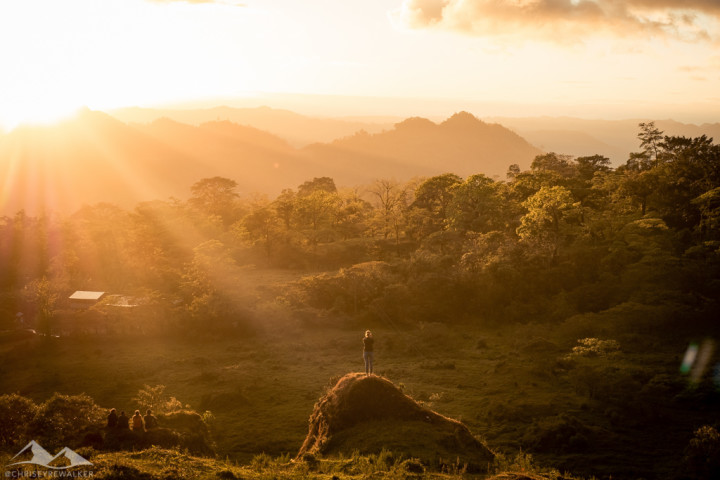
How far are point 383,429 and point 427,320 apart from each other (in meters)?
25.8

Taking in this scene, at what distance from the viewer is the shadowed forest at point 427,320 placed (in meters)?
22.9

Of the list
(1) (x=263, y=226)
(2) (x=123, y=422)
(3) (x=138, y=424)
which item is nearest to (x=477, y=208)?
(1) (x=263, y=226)

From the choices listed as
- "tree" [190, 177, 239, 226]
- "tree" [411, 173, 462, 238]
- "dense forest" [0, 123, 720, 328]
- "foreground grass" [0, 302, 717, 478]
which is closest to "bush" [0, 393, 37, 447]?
"foreground grass" [0, 302, 717, 478]

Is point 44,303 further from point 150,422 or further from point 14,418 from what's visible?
point 150,422

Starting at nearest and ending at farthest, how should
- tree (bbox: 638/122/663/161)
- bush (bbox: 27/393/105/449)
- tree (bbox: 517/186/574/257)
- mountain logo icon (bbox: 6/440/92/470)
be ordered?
mountain logo icon (bbox: 6/440/92/470) < bush (bbox: 27/393/105/449) < tree (bbox: 517/186/574/257) < tree (bbox: 638/122/663/161)

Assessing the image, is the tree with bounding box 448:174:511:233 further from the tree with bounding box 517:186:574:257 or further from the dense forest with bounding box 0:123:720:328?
the tree with bounding box 517:186:574:257

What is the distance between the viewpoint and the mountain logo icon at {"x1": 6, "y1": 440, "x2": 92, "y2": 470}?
563 inches

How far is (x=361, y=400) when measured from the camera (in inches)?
754

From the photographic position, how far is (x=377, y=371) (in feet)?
106

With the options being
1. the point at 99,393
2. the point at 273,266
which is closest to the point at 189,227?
the point at 273,266

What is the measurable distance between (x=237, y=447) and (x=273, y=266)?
43.0 metres

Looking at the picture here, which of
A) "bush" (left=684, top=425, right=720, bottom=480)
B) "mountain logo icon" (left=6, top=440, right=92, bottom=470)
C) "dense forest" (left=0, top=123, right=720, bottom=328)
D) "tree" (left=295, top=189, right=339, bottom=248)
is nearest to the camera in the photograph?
"mountain logo icon" (left=6, top=440, right=92, bottom=470)

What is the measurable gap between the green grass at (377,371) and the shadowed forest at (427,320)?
16 centimetres

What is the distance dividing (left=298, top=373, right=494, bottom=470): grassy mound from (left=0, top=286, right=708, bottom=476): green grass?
9.65 feet
